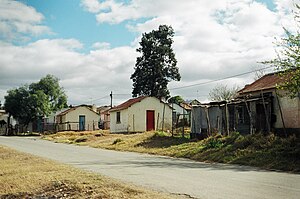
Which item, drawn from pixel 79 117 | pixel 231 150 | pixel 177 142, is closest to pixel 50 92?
pixel 79 117

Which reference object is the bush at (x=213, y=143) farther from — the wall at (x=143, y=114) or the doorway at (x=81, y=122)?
the doorway at (x=81, y=122)

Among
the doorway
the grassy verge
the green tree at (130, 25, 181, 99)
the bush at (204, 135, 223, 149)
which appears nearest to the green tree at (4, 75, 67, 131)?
the doorway

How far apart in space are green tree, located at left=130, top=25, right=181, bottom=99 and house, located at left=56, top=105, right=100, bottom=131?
31.0 feet

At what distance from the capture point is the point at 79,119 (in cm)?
6906

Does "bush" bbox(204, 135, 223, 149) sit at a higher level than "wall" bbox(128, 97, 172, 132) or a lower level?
lower

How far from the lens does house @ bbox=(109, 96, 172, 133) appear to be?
47500 millimetres

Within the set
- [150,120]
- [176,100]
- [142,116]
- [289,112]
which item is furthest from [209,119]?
[176,100]

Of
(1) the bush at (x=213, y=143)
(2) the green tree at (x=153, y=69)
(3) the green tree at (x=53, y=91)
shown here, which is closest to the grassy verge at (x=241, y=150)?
(1) the bush at (x=213, y=143)

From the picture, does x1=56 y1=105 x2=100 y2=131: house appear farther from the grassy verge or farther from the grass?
the grass

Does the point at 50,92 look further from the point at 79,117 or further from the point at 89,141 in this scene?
the point at 89,141

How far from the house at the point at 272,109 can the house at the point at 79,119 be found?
44709 mm

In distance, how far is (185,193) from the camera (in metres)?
10.6

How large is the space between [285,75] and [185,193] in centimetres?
1108

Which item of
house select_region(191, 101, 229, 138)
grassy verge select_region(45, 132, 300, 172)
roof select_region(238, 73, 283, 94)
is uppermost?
roof select_region(238, 73, 283, 94)
